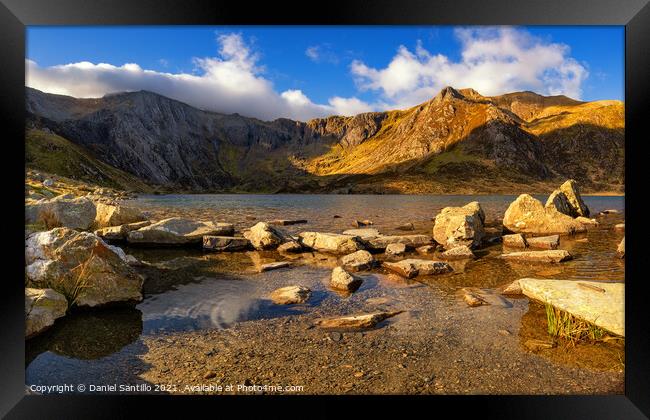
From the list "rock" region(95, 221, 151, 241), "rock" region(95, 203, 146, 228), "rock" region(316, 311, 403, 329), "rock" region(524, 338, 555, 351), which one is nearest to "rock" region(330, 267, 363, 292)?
"rock" region(316, 311, 403, 329)

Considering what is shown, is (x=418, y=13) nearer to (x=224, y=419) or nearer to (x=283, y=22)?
(x=283, y=22)

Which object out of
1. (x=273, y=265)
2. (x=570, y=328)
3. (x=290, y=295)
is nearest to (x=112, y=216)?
(x=273, y=265)

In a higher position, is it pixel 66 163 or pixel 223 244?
pixel 66 163

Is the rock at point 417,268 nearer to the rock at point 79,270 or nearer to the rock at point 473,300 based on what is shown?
the rock at point 473,300

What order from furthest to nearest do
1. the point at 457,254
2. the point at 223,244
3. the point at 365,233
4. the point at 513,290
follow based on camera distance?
the point at 365,233 < the point at 223,244 < the point at 457,254 < the point at 513,290

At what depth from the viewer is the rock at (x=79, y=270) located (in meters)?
8.37

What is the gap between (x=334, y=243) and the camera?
18.0m

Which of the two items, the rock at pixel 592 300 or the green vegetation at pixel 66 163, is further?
the green vegetation at pixel 66 163

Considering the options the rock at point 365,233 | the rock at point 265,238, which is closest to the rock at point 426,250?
the rock at point 365,233

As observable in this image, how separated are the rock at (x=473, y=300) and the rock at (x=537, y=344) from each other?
2325mm

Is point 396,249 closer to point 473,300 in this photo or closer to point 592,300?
point 473,300

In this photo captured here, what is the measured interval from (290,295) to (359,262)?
4.98 meters

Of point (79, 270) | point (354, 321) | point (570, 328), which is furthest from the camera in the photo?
point (79, 270)
